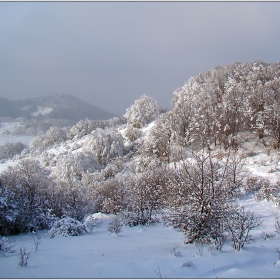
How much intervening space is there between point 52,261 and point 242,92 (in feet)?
100

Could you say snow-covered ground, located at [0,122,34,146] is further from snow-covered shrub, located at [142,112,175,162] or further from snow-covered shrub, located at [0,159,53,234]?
snow-covered shrub, located at [0,159,53,234]

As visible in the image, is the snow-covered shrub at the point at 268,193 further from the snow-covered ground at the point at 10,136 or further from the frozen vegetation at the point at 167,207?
the snow-covered ground at the point at 10,136

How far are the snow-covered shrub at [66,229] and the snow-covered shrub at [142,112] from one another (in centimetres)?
3775

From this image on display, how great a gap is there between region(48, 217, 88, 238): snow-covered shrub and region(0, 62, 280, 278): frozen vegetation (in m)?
0.04

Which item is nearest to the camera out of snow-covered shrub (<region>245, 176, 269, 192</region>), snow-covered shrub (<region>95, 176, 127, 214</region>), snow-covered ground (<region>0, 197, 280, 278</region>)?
snow-covered ground (<region>0, 197, 280, 278</region>)

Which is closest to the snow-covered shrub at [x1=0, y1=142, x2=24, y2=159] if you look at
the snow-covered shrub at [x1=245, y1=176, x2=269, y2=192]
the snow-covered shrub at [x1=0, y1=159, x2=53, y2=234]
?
the snow-covered shrub at [x1=0, y1=159, x2=53, y2=234]

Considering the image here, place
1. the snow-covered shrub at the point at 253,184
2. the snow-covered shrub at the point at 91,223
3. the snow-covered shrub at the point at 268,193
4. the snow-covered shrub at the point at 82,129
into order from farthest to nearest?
the snow-covered shrub at the point at 82,129 < the snow-covered shrub at the point at 253,184 < the snow-covered shrub at the point at 268,193 < the snow-covered shrub at the point at 91,223

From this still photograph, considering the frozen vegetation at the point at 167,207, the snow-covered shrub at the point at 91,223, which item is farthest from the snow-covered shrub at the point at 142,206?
the snow-covered shrub at the point at 91,223

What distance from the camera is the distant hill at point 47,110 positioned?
123 m

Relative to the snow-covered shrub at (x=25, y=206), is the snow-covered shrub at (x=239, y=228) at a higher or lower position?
higher

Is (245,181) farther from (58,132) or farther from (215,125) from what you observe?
(58,132)

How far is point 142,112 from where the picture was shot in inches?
1908

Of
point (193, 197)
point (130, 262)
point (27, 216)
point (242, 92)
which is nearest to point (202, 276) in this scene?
point (130, 262)

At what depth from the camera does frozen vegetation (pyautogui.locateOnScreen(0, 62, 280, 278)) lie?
212 inches
